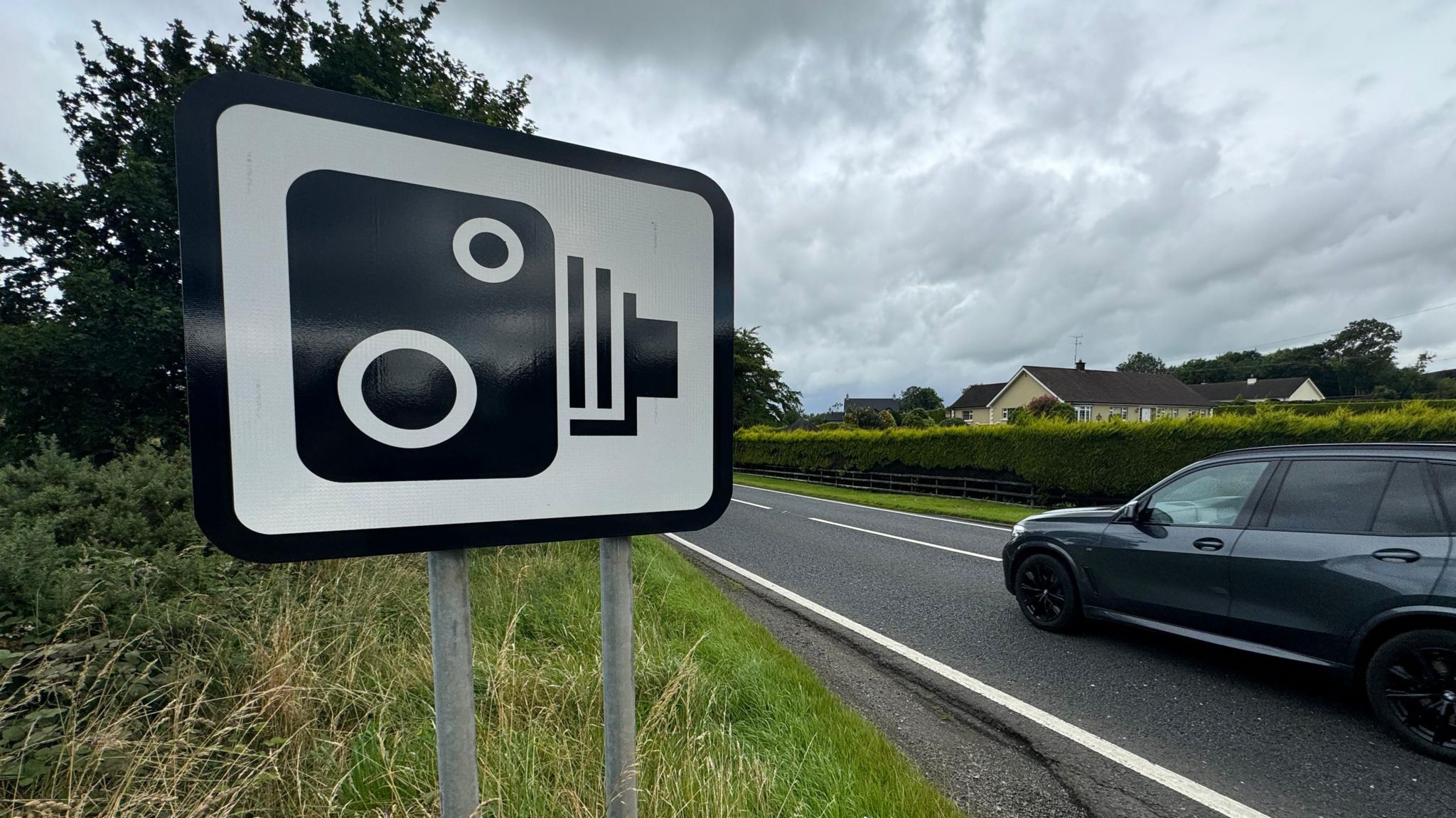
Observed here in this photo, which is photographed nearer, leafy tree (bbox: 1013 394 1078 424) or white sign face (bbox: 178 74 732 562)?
white sign face (bbox: 178 74 732 562)

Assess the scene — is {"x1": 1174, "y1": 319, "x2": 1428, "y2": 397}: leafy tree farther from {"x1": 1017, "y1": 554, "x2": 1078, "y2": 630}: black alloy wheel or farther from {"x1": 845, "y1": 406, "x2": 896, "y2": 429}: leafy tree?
{"x1": 1017, "y1": 554, "x2": 1078, "y2": 630}: black alloy wheel

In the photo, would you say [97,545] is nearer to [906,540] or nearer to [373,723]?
[373,723]

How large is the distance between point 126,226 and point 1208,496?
1388 cm

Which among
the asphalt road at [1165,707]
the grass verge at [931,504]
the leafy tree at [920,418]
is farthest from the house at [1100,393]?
the asphalt road at [1165,707]

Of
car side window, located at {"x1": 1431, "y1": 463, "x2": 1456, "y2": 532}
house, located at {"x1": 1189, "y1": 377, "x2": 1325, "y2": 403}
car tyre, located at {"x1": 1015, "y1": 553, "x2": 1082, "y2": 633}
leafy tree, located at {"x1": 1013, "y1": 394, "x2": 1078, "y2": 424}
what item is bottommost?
car tyre, located at {"x1": 1015, "y1": 553, "x2": 1082, "y2": 633}

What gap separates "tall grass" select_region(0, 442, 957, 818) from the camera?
1909 millimetres

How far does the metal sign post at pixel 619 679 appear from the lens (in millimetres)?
1277

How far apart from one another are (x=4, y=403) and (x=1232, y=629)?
13.7 m

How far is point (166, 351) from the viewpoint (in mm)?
7398

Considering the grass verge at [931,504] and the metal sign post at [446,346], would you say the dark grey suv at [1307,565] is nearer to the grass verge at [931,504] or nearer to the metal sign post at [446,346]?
the metal sign post at [446,346]

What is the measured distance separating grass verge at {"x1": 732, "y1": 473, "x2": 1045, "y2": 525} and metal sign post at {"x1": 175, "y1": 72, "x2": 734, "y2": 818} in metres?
11.5

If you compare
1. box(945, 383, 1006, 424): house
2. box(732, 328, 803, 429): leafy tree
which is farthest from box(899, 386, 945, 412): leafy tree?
box(732, 328, 803, 429): leafy tree

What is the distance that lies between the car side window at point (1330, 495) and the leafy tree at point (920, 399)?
7400 cm

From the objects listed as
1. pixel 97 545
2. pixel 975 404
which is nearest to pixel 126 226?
pixel 97 545
